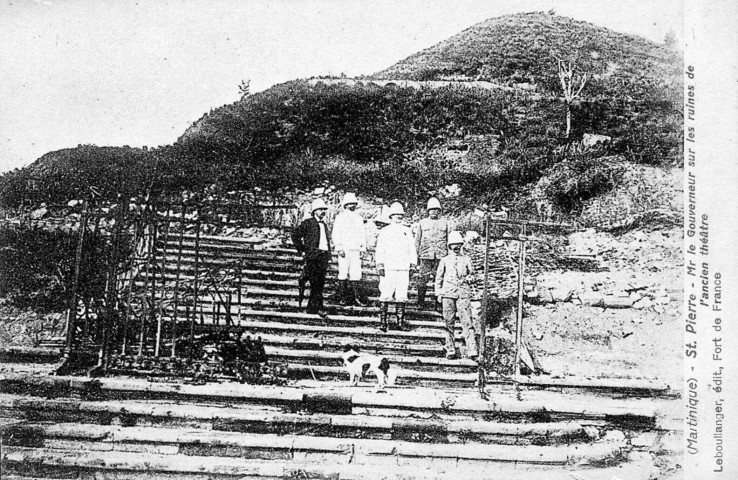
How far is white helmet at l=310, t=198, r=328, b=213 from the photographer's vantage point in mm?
3802

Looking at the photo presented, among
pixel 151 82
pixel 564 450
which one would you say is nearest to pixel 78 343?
pixel 151 82

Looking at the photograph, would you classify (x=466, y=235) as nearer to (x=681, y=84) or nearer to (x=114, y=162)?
(x=681, y=84)

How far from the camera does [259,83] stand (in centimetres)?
363

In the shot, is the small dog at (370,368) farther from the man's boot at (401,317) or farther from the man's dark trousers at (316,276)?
the man's dark trousers at (316,276)

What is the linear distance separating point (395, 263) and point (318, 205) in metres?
0.62

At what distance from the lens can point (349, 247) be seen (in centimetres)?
378

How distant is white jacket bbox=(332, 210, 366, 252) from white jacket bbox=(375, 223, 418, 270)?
0.13 metres

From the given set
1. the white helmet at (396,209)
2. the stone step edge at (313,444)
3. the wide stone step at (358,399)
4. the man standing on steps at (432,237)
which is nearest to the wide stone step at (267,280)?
the man standing on steps at (432,237)

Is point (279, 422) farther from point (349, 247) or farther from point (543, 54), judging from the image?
point (543, 54)

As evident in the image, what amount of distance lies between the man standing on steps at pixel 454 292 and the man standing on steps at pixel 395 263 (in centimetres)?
21

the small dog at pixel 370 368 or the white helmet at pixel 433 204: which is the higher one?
the white helmet at pixel 433 204

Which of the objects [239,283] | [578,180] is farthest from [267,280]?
[578,180]

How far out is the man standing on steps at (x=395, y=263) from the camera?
3.67 meters

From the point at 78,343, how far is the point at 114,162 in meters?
1.12
